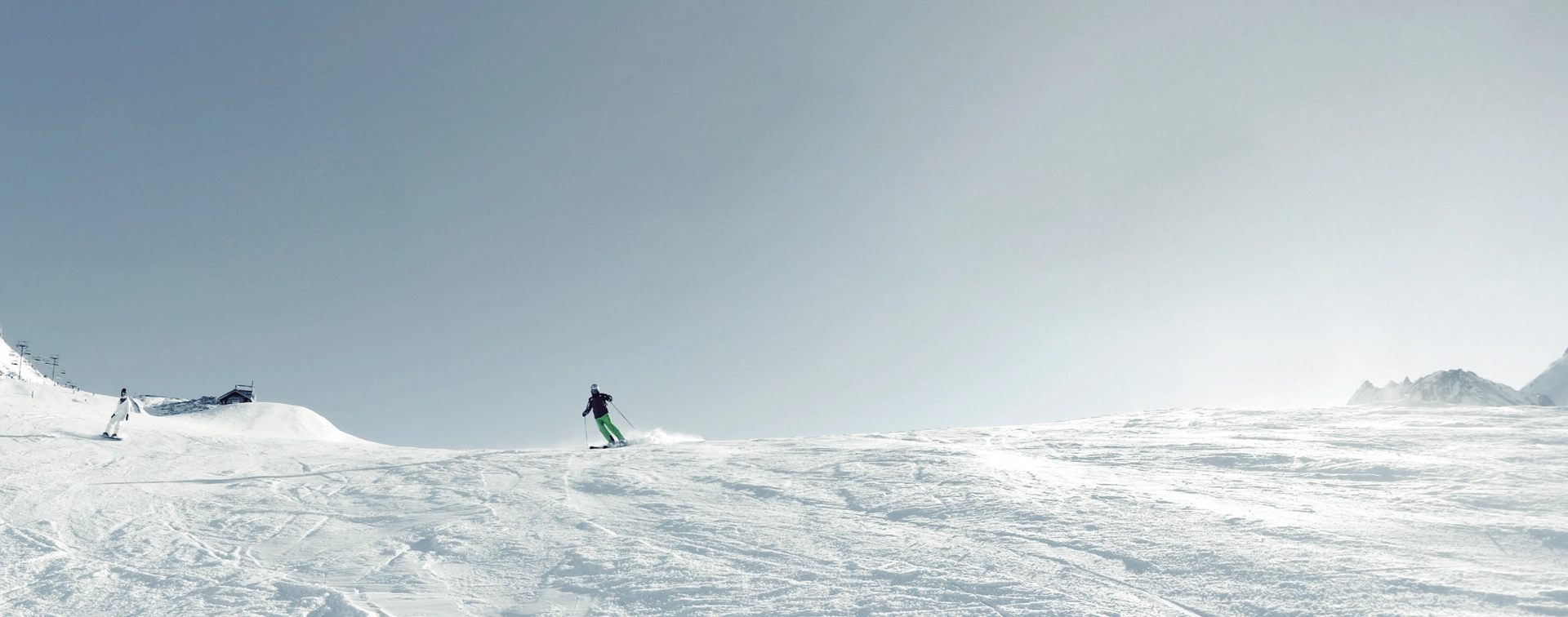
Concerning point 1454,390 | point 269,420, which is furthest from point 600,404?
point 1454,390

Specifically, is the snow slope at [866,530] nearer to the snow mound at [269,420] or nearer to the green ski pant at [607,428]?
the green ski pant at [607,428]

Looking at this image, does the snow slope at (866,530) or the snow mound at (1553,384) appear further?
the snow mound at (1553,384)

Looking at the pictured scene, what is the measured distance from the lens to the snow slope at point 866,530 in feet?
19.4

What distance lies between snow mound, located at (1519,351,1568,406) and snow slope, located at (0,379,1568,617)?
130167 millimetres

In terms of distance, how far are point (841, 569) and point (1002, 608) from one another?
1571 millimetres

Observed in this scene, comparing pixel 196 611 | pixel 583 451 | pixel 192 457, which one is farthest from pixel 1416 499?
pixel 192 457

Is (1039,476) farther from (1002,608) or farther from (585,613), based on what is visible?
(585,613)

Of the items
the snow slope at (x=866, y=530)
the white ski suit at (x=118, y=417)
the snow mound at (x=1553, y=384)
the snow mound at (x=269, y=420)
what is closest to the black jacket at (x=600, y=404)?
the snow slope at (x=866, y=530)

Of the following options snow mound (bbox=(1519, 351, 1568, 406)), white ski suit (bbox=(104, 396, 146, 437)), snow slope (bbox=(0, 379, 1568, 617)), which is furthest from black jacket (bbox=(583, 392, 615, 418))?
snow mound (bbox=(1519, 351, 1568, 406))

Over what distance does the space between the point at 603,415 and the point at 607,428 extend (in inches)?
14.0

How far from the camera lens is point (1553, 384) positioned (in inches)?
4235

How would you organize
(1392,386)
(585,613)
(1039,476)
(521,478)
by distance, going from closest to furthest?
1. (585,613)
2. (1039,476)
3. (521,478)
4. (1392,386)

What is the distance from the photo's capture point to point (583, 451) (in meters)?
16.3

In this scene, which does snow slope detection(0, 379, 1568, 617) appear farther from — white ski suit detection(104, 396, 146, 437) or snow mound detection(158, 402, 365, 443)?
snow mound detection(158, 402, 365, 443)
